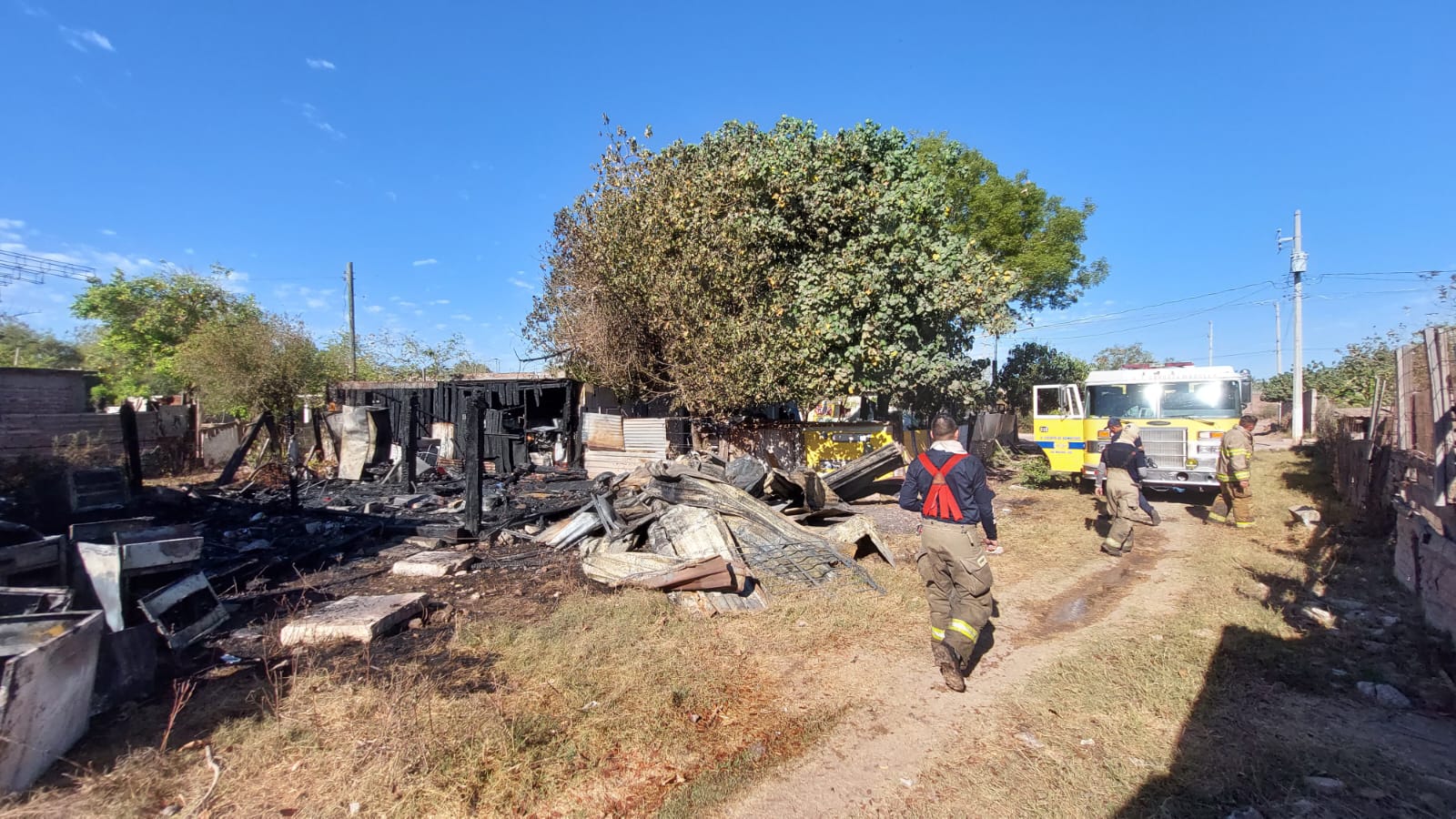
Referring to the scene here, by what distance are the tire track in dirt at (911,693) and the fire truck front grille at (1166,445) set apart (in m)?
4.92

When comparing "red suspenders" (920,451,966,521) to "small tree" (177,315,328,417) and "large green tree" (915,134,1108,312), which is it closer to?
"large green tree" (915,134,1108,312)

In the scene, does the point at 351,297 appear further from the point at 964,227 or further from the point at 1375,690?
the point at 1375,690

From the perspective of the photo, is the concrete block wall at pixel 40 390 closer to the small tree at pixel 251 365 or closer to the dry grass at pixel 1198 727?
the small tree at pixel 251 365

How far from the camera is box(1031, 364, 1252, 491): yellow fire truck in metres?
11.0

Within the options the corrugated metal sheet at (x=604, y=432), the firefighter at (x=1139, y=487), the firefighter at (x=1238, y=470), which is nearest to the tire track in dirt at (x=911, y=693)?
the firefighter at (x=1139, y=487)

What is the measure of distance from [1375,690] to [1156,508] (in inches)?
312

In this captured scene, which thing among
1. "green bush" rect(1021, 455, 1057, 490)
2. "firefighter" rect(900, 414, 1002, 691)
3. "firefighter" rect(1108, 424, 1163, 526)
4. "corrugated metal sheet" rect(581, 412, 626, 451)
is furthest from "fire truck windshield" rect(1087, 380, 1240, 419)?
"corrugated metal sheet" rect(581, 412, 626, 451)

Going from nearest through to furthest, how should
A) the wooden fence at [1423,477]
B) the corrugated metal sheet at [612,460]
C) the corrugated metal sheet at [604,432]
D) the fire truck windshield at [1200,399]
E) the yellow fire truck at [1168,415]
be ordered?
1. the wooden fence at [1423,477]
2. the yellow fire truck at [1168,415]
3. the fire truck windshield at [1200,399]
4. the corrugated metal sheet at [612,460]
5. the corrugated metal sheet at [604,432]

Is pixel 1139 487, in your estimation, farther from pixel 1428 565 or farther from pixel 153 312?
pixel 153 312

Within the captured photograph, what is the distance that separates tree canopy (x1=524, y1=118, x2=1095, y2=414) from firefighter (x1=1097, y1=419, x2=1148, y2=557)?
155 inches

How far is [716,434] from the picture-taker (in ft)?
45.2

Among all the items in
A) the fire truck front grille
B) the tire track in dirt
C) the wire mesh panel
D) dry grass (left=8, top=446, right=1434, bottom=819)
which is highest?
the fire truck front grille

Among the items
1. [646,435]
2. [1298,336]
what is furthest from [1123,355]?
[646,435]

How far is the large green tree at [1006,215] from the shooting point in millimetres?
19047
